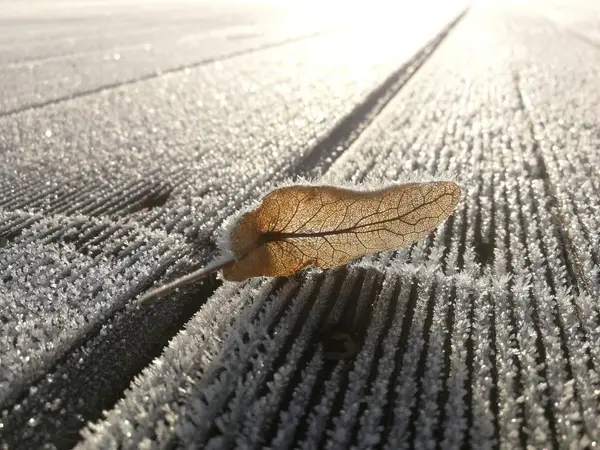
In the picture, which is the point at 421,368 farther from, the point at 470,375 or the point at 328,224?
the point at 328,224

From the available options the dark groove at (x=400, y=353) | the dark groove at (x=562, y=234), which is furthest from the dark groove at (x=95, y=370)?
the dark groove at (x=562, y=234)

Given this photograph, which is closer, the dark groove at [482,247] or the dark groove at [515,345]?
the dark groove at [515,345]

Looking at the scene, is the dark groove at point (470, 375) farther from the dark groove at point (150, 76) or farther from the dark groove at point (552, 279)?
the dark groove at point (150, 76)

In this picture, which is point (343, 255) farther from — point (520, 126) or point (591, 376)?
point (520, 126)

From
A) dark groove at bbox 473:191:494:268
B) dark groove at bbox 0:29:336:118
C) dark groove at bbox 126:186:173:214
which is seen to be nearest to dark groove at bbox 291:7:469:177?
dark groove at bbox 126:186:173:214

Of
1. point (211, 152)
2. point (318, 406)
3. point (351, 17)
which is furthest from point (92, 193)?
point (351, 17)

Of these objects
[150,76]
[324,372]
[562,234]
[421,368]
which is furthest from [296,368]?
[150,76]
